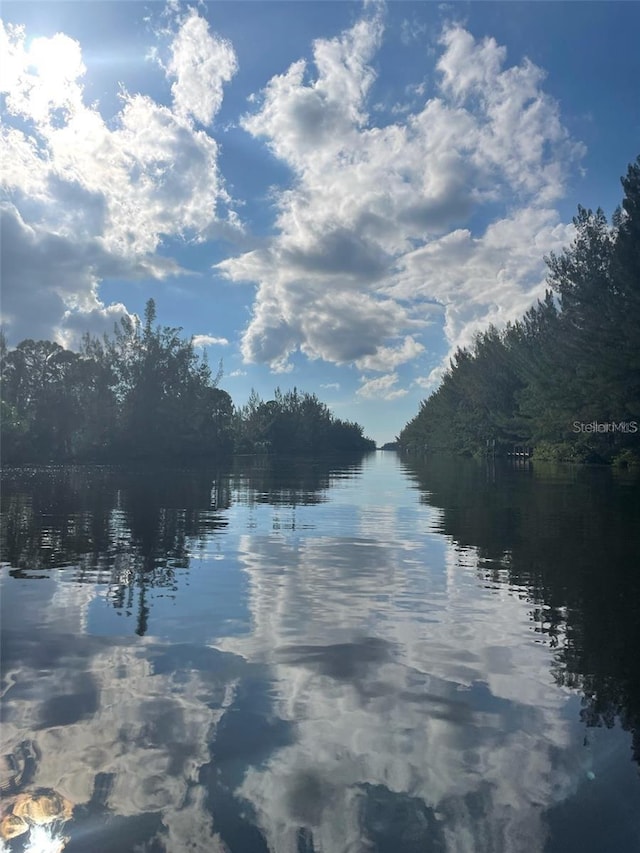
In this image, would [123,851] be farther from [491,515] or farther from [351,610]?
[491,515]

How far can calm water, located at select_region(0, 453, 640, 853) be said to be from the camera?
3.70 meters

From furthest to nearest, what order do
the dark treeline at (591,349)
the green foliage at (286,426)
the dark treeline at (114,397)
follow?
1. the green foliage at (286,426)
2. the dark treeline at (114,397)
3. the dark treeline at (591,349)

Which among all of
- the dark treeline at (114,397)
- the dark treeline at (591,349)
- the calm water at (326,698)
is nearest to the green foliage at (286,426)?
the dark treeline at (114,397)

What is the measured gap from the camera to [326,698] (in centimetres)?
541

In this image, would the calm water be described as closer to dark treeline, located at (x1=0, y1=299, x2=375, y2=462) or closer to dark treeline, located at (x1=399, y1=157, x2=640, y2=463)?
dark treeline, located at (x1=399, y1=157, x2=640, y2=463)

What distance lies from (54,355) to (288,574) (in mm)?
77077

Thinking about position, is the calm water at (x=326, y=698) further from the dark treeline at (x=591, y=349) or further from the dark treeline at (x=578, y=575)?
the dark treeline at (x=591, y=349)

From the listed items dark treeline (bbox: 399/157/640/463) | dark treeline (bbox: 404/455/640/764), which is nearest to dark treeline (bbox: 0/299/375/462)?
dark treeline (bbox: 399/157/640/463)

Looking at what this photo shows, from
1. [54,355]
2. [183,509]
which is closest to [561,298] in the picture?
[183,509]

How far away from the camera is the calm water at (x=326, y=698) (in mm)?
3697

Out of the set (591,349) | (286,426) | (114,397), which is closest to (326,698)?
(591,349)

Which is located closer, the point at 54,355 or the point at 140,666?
the point at 140,666

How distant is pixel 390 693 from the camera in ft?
18.2

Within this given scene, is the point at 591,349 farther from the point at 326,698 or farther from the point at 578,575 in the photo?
the point at 326,698
